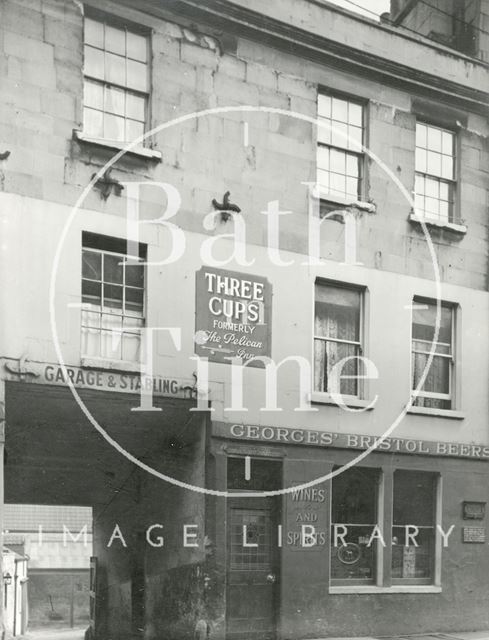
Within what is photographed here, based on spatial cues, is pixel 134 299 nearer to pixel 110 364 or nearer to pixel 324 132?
pixel 110 364

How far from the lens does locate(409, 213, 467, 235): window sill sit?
18953 millimetres

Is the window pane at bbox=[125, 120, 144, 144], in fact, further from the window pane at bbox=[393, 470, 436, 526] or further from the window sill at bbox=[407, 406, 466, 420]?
the window pane at bbox=[393, 470, 436, 526]

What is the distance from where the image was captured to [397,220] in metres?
18.9

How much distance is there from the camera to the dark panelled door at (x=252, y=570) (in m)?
16.5

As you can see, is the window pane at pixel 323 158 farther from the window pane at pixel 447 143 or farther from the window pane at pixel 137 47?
the window pane at pixel 137 47

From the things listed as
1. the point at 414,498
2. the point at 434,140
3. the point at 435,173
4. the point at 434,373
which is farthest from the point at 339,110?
the point at 414,498

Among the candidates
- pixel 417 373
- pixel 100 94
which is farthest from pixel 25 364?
pixel 417 373

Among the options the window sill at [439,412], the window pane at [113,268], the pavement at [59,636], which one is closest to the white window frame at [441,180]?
the window sill at [439,412]

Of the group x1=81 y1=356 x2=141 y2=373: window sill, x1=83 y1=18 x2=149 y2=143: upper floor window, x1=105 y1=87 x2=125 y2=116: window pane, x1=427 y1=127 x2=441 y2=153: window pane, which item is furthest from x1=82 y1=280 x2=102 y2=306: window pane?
x1=427 y1=127 x2=441 y2=153: window pane

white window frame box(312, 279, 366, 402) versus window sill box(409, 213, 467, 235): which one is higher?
window sill box(409, 213, 467, 235)

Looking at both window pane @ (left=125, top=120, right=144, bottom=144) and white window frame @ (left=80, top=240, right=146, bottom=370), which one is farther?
window pane @ (left=125, top=120, right=144, bottom=144)

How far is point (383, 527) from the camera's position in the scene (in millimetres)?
18109

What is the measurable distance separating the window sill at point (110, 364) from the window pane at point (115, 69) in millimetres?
4309

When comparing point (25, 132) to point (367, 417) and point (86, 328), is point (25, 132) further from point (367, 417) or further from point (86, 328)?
point (367, 417)
